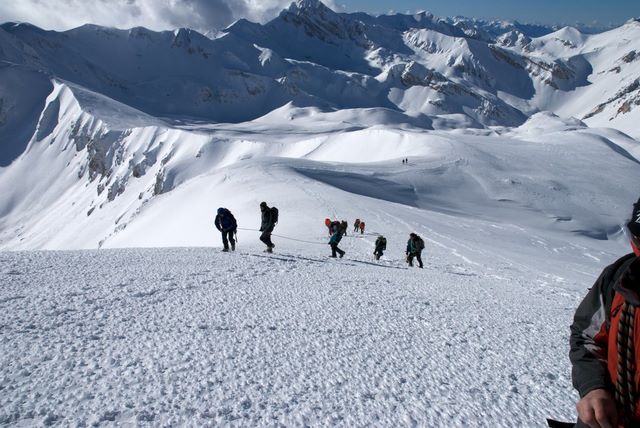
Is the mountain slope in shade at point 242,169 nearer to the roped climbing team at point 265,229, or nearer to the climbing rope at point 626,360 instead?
the roped climbing team at point 265,229

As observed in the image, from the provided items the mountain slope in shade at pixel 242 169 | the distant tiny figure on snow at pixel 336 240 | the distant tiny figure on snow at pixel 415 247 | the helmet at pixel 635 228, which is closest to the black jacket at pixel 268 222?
the distant tiny figure on snow at pixel 336 240

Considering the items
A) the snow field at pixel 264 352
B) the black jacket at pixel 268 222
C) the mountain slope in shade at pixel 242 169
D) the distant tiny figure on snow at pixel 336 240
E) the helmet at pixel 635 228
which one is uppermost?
the mountain slope in shade at pixel 242 169

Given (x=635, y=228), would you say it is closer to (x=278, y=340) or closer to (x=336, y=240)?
(x=278, y=340)

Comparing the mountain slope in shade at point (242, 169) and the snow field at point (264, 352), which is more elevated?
the mountain slope in shade at point (242, 169)

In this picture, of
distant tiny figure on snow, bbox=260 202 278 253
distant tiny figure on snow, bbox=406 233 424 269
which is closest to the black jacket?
distant tiny figure on snow, bbox=260 202 278 253

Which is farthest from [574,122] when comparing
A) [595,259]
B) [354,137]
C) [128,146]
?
[595,259]

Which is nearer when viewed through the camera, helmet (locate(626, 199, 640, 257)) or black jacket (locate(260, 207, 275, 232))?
helmet (locate(626, 199, 640, 257))

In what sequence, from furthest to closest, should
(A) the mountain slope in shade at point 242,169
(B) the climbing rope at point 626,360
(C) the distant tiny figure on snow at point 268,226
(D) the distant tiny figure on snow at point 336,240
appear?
1. (A) the mountain slope in shade at point 242,169
2. (D) the distant tiny figure on snow at point 336,240
3. (C) the distant tiny figure on snow at point 268,226
4. (B) the climbing rope at point 626,360

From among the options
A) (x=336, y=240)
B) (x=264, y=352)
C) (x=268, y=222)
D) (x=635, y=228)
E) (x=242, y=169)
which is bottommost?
(x=264, y=352)

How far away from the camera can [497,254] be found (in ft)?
65.7

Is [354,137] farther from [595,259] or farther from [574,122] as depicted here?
[574,122]

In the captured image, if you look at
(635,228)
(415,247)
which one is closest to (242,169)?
(415,247)

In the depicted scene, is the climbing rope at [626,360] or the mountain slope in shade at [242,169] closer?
the climbing rope at [626,360]

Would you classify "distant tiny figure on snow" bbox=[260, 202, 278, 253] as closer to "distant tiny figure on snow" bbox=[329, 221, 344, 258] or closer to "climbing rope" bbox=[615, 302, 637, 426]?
"distant tiny figure on snow" bbox=[329, 221, 344, 258]
